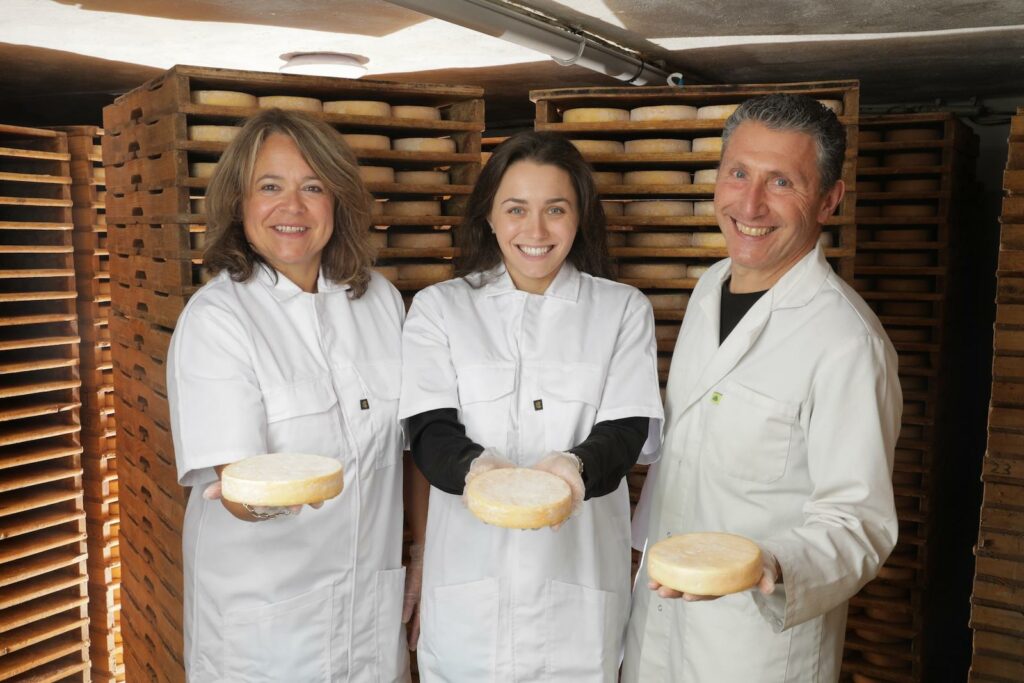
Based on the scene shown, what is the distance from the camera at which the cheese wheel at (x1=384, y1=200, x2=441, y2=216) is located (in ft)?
9.72

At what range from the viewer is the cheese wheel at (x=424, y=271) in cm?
301

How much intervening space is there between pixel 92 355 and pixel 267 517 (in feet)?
9.60

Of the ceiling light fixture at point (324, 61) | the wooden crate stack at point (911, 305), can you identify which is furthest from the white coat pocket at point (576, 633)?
the wooden crate stack at point (911, 305)

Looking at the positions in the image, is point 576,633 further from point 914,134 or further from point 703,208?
point 914,134

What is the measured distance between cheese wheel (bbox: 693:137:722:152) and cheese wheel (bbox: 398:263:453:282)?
0.92 metres

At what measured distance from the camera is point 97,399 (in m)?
4.37

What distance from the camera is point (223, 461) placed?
6.38 ft

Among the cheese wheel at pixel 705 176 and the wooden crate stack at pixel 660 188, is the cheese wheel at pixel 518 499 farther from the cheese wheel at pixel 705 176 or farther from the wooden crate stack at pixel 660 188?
the cheese wheel at pixel 705 176

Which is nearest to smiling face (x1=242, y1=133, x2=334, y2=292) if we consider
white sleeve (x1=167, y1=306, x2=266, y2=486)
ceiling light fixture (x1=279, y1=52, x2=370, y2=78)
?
white sleeve (x1=167, y1=306, x2=266, y2=486)

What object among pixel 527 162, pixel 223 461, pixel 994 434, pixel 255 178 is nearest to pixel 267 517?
pixel 223 461

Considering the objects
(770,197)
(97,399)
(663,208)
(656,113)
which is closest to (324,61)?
(656,113)

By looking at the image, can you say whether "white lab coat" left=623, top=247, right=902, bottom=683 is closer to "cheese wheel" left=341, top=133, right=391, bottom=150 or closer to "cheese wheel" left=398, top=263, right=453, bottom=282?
"cheese wheel" left=398, top=263, right=453, bottom=282

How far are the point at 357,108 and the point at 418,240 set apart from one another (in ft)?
1.56

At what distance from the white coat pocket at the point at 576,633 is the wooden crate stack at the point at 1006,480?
146 centimetres
